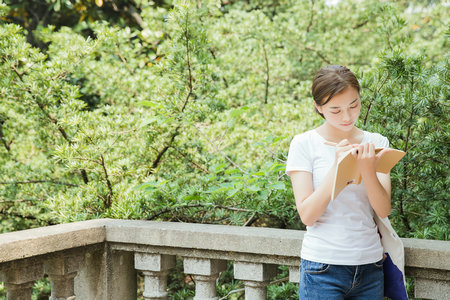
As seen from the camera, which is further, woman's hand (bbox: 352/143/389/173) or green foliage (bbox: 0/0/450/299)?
green foliage (bbox: 0/0/450/299)

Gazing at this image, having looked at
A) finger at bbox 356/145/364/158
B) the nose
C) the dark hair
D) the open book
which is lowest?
the open book

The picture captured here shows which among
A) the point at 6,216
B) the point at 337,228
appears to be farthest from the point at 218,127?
the point at 337,228

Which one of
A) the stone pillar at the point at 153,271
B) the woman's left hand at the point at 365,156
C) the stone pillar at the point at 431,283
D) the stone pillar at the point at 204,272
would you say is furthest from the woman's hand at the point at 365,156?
the stone pillar at the point at 153,271

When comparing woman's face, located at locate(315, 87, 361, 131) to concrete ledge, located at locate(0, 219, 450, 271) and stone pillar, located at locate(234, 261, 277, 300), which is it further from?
stone pillar, located at locate(234, 261, 277, 300)

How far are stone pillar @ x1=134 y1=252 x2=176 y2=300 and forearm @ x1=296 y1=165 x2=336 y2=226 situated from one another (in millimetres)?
1032

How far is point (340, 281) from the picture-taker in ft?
6.15

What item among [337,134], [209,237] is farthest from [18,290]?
[337,134]

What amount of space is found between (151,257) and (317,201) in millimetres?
1151

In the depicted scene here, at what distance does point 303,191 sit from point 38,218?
2928mm

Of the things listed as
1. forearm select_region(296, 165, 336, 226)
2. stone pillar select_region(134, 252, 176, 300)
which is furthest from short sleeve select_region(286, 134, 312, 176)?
stone pillar select_region(134, 252, 176, 300)

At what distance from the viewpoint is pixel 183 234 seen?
251cm

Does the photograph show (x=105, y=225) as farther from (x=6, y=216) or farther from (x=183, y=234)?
(x=6, y=216)

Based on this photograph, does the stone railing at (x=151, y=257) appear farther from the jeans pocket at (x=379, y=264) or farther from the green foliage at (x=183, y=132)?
the green foliage at (x=183, y=132)

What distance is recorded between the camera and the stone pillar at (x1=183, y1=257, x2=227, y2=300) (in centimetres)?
252
